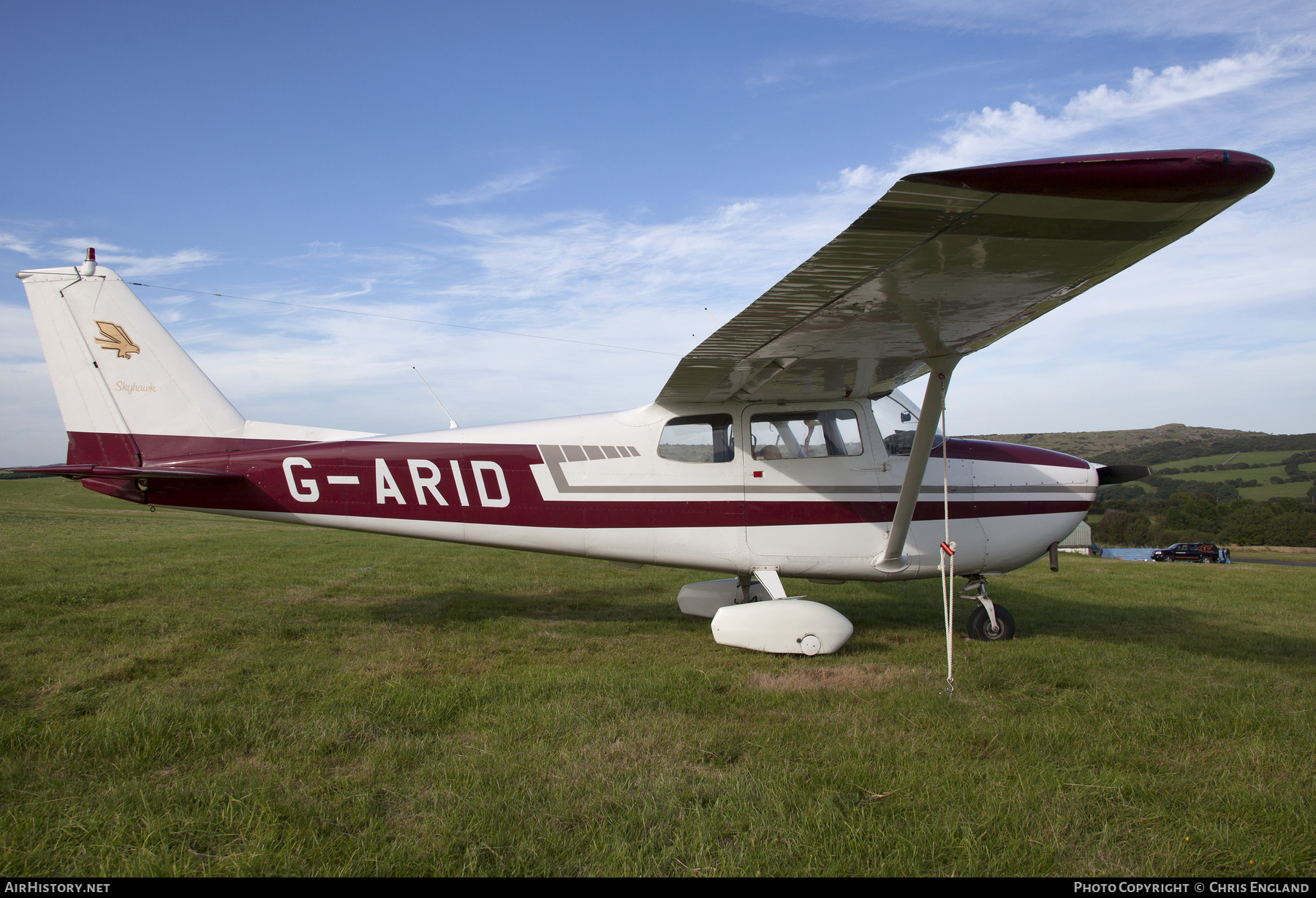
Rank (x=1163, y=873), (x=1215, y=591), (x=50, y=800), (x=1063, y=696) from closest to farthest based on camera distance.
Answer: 1. (x=1163, y=873)
2. (x=50, y=800)
3. (x=1063, y=696)
4. (x=1215, y=591)

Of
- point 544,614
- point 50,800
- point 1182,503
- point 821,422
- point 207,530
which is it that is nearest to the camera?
Answer: point 50,800

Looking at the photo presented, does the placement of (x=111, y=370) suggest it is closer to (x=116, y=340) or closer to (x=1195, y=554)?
(x=116, y=340)

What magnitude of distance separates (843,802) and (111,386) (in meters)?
6.84

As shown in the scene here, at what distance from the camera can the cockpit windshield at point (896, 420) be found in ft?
21.6

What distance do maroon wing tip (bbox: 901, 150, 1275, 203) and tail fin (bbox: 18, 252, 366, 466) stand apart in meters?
6.08

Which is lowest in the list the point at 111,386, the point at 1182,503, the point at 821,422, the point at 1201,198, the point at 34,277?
the point at 1182,503

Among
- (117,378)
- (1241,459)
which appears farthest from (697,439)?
(1241,459)

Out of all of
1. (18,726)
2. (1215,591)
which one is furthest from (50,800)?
(1215,591)

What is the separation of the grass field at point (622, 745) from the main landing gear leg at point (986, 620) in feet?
0.67

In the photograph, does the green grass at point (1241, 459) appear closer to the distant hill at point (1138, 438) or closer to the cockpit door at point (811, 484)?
the distant hill at point (1138, 438)

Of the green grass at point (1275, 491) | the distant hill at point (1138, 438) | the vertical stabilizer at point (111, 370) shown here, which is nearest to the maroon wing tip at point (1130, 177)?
the vertical stabilizer at point (111, 370)

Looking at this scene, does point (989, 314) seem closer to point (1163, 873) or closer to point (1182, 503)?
point (1163, 873)

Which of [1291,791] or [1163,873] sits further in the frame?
[1291,791]

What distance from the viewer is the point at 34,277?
6129mm
